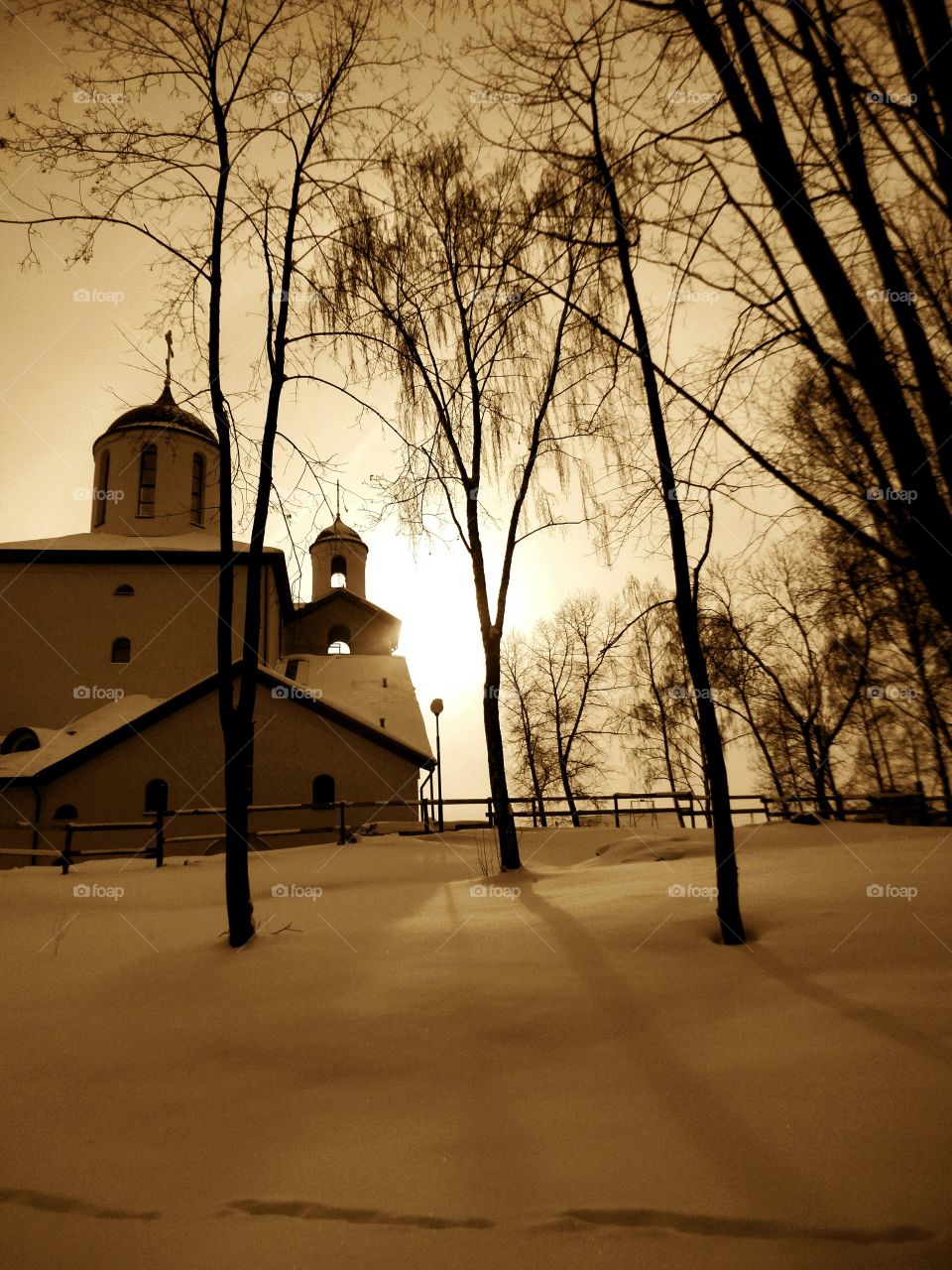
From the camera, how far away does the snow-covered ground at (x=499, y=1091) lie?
9.55 ft

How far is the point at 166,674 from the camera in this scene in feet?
92.2

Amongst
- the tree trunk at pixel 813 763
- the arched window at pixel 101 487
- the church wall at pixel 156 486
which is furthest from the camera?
the arched window at pixel 101 487

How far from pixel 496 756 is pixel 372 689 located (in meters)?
16.8

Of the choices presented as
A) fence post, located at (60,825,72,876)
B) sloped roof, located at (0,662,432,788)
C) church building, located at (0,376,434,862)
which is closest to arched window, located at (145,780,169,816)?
church building, located at (0,376,434,862)

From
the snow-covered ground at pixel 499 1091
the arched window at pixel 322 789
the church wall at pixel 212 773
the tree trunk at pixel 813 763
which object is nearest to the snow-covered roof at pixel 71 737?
the church wall at pixel 212 773

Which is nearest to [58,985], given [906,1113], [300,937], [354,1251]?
[300,937]

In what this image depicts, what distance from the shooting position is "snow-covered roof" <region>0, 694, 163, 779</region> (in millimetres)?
20875

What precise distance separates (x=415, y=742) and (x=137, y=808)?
846cm

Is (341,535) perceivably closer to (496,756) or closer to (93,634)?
(93,634)

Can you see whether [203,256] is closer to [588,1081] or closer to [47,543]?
[588,1081]

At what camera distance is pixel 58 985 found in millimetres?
6223

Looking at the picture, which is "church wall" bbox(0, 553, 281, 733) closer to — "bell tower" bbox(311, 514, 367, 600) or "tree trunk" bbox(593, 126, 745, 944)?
"bell tower" bbox(311, 514, 367, 600)

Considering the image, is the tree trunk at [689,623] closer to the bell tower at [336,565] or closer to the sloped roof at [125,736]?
the sloped roof at [125,736]

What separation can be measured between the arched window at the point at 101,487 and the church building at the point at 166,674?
109mm
